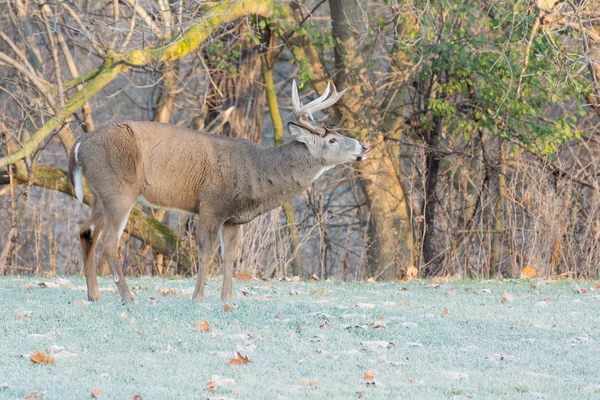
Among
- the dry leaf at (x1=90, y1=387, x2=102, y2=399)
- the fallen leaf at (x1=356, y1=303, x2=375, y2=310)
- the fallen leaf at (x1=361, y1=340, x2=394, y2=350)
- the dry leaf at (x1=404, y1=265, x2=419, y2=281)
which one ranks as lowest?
the dry leaf at (x1=90, y1=387, x2=102, y2=399)

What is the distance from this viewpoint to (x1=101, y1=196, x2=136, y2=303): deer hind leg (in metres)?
8.41

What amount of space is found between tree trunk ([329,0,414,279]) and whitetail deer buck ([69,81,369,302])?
5.70 m

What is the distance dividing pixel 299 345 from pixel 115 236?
2.49 m

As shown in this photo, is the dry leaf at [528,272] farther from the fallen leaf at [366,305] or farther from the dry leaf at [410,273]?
the fallen leaf at [366,305]

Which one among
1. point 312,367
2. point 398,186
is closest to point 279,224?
point 398,186

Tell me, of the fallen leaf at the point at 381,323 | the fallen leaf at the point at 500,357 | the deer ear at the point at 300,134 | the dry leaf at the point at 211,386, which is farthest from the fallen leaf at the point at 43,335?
the deer ear at the point at 300,134

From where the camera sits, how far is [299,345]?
6672mm

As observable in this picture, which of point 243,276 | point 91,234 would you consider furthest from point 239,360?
point 243,276

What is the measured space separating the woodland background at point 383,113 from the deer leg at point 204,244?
3.64 m

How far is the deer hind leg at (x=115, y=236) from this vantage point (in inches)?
331

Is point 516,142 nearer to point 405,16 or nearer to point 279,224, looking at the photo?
point 405,16

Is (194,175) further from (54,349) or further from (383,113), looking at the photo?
(383,113)

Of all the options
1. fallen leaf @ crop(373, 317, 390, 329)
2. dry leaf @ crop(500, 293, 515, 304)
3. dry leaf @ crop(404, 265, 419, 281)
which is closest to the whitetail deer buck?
fallen leaf @ crop(373, 317, 390, 329)

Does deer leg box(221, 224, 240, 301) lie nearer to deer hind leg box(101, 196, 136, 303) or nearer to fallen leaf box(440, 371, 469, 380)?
deer hind leg box(101, 196, 136, 303)
